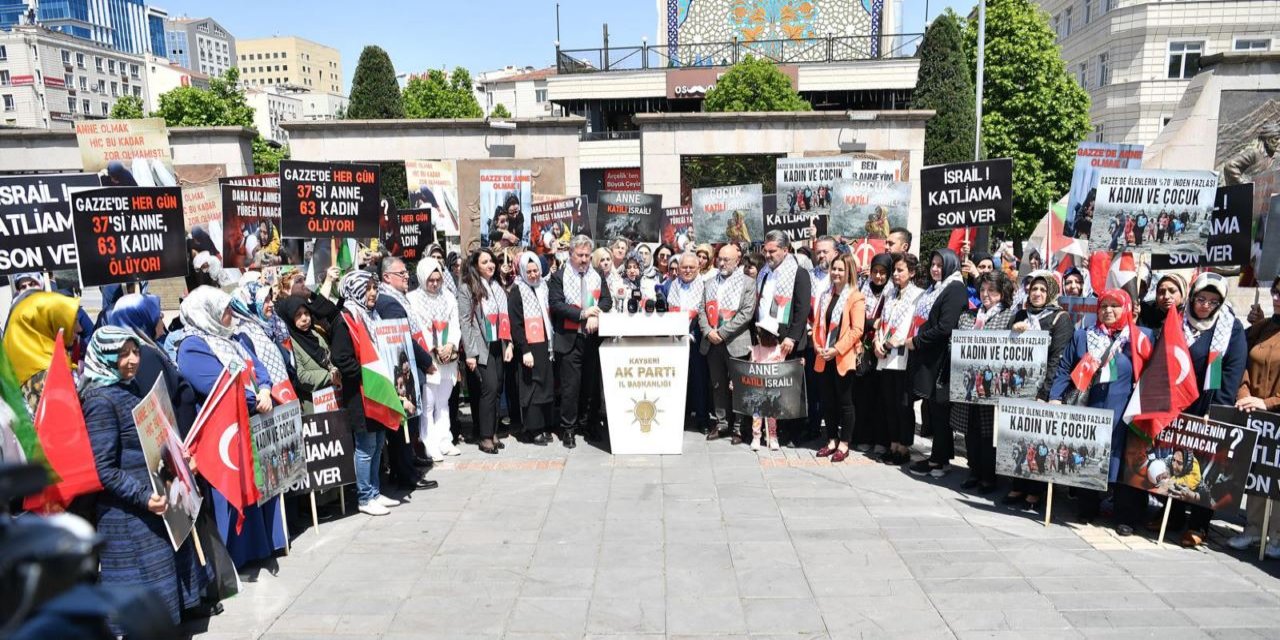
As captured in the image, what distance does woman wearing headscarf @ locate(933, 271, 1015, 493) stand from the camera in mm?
6430

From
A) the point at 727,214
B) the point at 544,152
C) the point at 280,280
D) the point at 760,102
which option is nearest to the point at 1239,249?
the point at 727,214

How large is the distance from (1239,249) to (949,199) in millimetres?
2667

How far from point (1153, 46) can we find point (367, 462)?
4086cm

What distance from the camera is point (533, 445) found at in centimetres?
820

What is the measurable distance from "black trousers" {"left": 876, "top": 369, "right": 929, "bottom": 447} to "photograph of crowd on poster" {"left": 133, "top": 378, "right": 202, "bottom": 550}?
561 centimetres

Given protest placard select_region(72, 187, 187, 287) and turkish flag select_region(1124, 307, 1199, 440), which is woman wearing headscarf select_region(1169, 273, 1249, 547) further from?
protest placard select_region(72, 187, 187, 287)

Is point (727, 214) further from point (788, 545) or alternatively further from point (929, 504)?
point (788, 545)

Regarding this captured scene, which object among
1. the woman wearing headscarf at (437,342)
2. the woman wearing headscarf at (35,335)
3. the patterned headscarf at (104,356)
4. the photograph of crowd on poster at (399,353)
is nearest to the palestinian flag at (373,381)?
the photograph of crowd on poster at (399,353)

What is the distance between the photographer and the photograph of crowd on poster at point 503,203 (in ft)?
42.1

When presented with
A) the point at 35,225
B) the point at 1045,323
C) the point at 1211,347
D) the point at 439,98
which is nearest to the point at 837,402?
the point at 1045,323

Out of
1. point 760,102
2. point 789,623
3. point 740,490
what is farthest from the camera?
point 760,102

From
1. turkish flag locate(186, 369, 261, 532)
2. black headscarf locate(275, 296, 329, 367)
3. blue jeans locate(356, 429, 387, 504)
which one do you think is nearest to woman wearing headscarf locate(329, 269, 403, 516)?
blue jeans locate(356, 429, 387, 504)

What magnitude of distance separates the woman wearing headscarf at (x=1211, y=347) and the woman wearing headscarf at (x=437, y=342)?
590cm

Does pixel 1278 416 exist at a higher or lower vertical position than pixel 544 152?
lower
